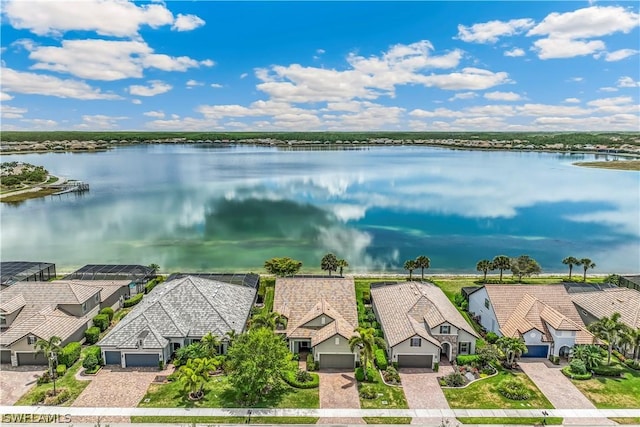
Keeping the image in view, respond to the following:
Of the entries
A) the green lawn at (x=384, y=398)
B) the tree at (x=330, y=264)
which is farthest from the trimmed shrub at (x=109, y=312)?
the green lawn at (x=384, y=398)

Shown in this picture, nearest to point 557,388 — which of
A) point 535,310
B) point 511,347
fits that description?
point 511,347

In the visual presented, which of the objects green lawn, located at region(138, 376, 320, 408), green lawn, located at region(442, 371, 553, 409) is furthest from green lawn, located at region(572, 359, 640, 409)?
green lawn, located at region(138, 376, 320, 408)

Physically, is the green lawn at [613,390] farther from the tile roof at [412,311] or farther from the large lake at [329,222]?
the large lake at [329,222]

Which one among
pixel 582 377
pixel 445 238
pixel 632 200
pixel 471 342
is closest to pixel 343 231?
pixel 445 238

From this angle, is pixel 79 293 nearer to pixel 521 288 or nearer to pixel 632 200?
pixel 521 288

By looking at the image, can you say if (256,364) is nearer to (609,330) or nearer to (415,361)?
(415,361)

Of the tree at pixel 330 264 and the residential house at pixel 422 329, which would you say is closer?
the residential house at pixel 422 329
